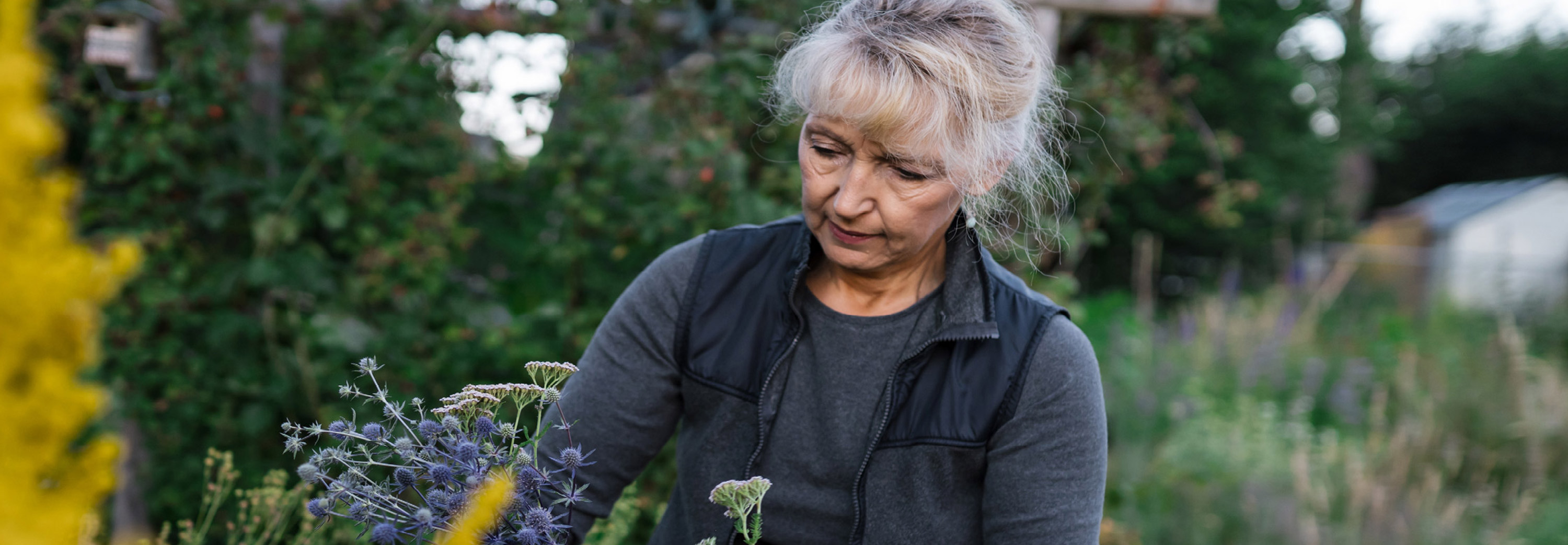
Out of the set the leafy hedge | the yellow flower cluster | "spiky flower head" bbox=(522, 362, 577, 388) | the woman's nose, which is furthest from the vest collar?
the yellow flower cluster

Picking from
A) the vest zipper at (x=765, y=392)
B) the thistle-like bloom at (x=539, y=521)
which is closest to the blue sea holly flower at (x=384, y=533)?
the thistle-like bloom at (x=539, y=521)

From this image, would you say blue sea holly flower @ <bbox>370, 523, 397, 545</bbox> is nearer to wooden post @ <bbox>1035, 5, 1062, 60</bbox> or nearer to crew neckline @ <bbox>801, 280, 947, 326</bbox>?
crew neckline @ <bbox>801, 280, 947, 326</bbox>

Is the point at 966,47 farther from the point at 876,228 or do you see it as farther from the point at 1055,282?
the point at 1055,282

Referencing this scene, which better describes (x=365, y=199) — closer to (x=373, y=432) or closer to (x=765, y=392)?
(x=765, y=392)

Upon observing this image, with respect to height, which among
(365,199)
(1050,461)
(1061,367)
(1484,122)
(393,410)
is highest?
(1484,122)

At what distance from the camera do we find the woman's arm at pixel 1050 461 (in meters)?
1.45

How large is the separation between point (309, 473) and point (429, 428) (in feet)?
0.32

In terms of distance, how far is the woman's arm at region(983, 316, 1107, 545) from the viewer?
1449mm

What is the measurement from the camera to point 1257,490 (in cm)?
340

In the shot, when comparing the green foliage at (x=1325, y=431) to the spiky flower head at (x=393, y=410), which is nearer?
the spiky flower head at (x=393, y=410)

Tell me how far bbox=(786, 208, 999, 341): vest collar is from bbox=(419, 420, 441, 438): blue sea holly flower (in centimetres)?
78

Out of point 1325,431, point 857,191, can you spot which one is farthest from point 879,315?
point 1325,431

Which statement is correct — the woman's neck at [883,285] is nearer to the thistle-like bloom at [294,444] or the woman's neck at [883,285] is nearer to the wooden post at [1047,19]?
the thistle-like bloom at [294,444]

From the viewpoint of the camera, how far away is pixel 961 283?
1588 millimetres
